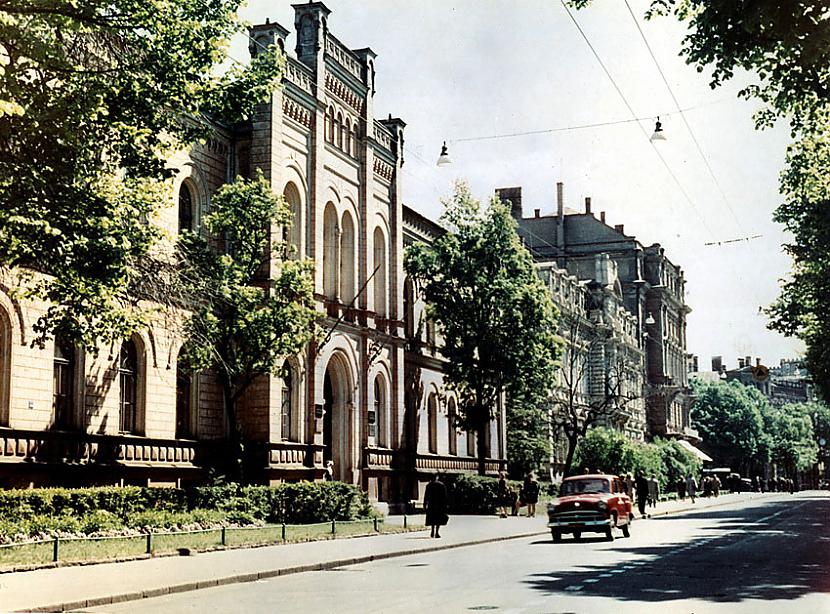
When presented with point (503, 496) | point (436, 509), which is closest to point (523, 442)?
point (503, 496)

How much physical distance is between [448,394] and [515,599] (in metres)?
36.6

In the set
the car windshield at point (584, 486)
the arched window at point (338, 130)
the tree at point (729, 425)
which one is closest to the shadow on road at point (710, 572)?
the car windshield at point (584, 486)

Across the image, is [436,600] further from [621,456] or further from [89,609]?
[621,456]

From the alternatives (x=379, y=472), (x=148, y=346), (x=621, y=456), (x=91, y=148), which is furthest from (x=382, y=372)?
(x=91, y=148)

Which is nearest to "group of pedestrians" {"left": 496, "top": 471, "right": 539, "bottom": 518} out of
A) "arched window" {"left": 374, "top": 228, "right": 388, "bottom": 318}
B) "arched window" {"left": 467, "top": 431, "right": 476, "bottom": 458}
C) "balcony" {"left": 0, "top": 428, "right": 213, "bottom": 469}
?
"arched window" {"left": 374, "top": 228, "right": 388, "bottom": 318}

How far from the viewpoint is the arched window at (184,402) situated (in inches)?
1225

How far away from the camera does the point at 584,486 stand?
98.3ft

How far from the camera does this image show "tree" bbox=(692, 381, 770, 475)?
120 metres

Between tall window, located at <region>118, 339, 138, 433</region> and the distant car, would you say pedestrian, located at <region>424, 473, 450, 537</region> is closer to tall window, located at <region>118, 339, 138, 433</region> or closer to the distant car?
the distant car

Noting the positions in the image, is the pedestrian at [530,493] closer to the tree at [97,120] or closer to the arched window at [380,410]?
the arched window at [380,410]

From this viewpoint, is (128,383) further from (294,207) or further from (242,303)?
(294,207)

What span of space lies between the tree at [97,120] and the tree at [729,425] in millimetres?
107266

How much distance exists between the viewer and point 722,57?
18.1 metres

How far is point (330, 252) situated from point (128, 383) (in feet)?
40.4
